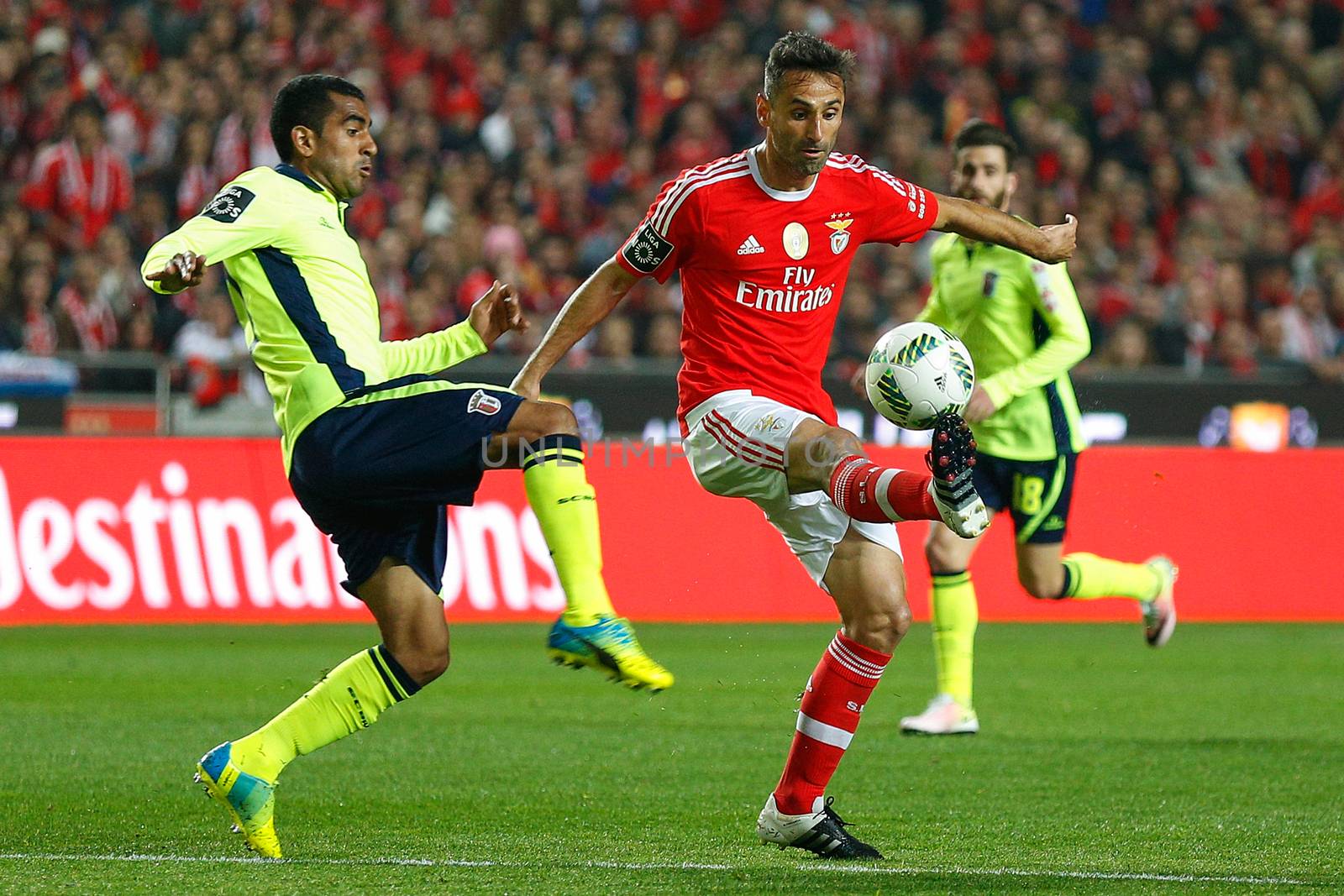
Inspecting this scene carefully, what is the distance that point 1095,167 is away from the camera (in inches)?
708

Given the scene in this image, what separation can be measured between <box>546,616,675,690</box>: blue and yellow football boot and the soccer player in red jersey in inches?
29.2

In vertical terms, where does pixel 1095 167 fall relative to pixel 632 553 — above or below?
above

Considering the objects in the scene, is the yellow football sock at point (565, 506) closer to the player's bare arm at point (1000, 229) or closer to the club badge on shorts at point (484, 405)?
the club badge on shorts at point (484, 405)

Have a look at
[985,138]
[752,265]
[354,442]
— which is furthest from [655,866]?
[985,138]

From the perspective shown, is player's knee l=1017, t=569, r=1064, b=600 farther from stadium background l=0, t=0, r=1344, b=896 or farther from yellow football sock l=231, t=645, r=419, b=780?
yellow football sock l=231, t=645, r=419, b=780

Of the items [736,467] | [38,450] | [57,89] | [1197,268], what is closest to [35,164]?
[57,89]

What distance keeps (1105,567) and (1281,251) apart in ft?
31.9

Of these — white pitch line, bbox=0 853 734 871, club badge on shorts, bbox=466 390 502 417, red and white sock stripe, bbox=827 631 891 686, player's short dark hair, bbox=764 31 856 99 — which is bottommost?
white pitch line, bbox=0 853 734 871

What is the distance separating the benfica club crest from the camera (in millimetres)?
5688

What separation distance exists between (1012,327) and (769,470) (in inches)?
121

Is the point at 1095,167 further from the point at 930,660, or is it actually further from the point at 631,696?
the point at 631,696

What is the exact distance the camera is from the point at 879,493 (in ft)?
16.4

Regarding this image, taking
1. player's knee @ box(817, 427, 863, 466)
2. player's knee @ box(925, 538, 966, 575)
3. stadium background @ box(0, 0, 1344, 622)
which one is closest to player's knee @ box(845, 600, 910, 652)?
player's knee @ box(817, 427, 863, 466)

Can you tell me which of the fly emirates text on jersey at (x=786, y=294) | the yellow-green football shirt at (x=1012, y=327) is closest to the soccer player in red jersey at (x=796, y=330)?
the fly emirates text on jersey at (x=786, y=294)
